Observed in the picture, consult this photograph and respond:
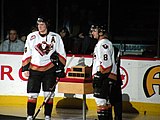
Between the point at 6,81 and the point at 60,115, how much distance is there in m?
1.82

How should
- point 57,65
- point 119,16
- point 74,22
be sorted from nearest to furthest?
point 57,65, point 119,16, point 74,22

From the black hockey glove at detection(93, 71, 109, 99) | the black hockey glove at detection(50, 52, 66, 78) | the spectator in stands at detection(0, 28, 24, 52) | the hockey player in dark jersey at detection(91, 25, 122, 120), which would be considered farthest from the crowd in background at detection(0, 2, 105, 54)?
the black hockey glove at detection(93, 71, 109, 99)

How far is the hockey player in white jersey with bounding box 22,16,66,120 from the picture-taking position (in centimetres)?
983

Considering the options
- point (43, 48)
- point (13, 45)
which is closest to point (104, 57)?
point (43, 48)

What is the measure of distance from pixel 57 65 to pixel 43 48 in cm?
38

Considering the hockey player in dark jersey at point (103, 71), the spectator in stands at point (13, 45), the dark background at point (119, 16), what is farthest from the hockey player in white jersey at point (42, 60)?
the dark background at point (119, 16)

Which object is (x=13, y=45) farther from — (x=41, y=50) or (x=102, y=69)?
(x=102, y=69)

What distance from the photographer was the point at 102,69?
9.12 meters

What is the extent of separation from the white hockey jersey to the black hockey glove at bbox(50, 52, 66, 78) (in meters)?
0.05

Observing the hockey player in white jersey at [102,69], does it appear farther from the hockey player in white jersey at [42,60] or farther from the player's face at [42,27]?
the player's face at [42,27]

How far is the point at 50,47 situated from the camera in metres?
9.83

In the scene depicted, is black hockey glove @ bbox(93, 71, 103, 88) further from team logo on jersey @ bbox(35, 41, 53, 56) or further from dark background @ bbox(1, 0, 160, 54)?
dark background @ bbox(1, 0, 160, 54)

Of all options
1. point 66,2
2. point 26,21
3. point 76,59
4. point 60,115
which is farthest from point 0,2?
point 60,115

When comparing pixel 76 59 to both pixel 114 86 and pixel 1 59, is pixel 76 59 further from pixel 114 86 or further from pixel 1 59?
pixel 114 86
